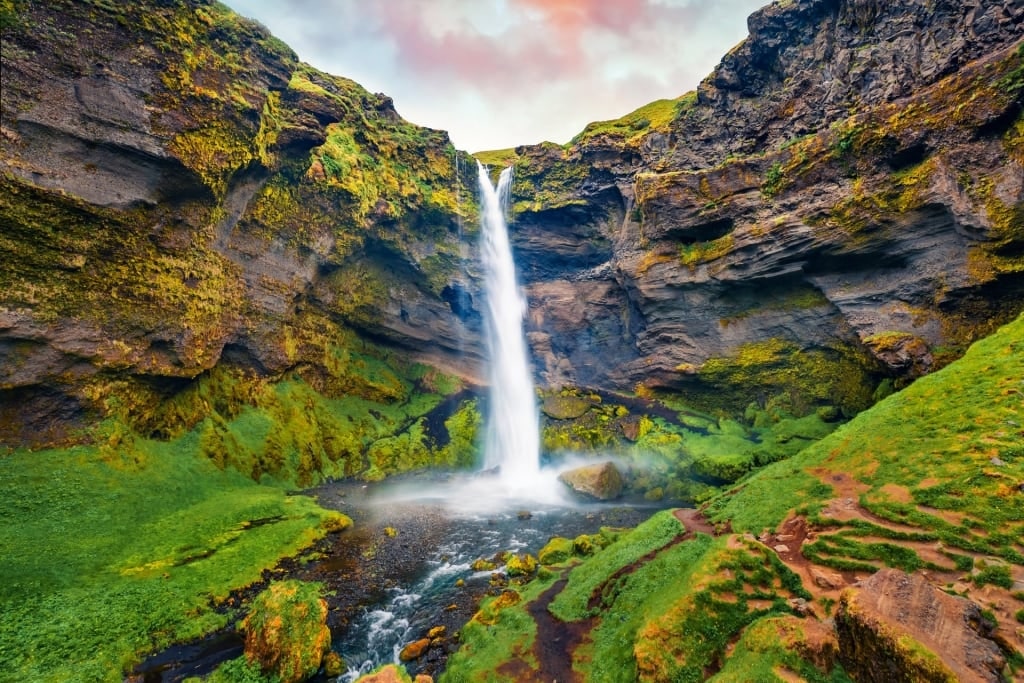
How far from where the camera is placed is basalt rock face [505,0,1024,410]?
99.0 feet

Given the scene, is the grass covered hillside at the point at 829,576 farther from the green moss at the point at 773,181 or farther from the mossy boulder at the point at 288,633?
the green moss at the point at 773,181

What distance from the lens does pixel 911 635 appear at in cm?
829

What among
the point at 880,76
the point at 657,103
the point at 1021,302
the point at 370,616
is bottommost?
the point at 370,616

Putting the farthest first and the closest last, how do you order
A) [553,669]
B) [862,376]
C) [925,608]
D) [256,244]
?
[256,244]
[862,376]
[553,669]
[925,608]

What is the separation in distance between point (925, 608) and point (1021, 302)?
33642 mm

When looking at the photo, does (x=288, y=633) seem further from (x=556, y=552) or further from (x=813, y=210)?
(x=813, y=210)

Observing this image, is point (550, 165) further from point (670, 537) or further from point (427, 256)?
point (670, 537)

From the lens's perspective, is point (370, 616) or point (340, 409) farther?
point (340, 409)

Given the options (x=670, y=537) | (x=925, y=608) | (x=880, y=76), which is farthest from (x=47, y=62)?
(x=880, y=76)

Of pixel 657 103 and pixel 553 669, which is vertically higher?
pixel 657 103

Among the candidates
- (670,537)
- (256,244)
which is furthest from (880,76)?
(256,244)

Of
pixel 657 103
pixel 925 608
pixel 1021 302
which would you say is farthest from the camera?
pixel 657 103

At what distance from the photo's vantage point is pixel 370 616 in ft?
62.6

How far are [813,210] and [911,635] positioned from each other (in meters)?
38.5
